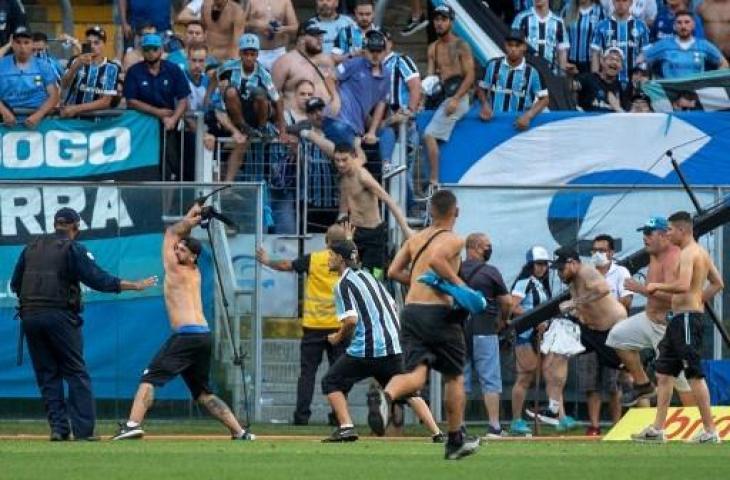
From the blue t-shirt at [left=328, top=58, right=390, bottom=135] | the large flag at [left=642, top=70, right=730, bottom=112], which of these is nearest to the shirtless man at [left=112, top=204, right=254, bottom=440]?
the blue t-shirt at [left=328, top=58, right=390, bottom=135]

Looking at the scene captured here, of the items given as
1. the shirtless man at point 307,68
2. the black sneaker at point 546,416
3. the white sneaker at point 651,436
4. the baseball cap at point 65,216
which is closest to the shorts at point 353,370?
the white sneaker at point 651,436

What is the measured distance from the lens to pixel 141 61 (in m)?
23.6

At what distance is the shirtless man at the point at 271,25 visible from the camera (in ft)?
81.6

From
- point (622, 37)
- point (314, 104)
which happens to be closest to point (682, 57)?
point (622, 37)

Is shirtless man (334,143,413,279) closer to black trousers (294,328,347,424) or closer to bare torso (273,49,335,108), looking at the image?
black trousers (294,328,347,424)

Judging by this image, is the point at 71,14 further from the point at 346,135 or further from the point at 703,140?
the point at 703,140

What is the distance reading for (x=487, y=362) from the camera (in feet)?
70.1

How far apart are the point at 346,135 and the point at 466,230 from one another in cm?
174

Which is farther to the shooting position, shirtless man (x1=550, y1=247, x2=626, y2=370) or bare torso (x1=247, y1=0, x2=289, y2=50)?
bare torso (x1=247, y1=0, x2=289, y2=50)

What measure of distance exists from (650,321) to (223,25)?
7167mm

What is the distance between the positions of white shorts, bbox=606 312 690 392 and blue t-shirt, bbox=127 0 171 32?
753 centimetres

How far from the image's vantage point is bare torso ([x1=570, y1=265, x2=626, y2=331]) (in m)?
21.7

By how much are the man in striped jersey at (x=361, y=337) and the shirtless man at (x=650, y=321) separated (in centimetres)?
228

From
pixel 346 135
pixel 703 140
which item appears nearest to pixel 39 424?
pixel 346 135
